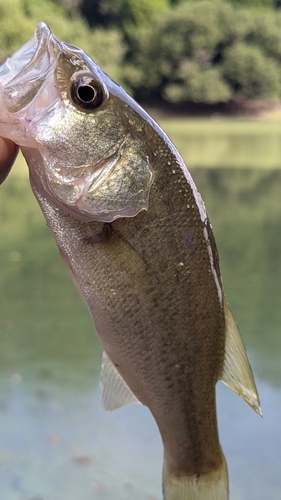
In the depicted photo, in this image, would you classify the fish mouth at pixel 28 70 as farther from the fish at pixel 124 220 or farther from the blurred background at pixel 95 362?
the blurred background at pixel 95 362

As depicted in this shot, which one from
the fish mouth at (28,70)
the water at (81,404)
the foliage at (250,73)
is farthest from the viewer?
the foliage at (250,73)

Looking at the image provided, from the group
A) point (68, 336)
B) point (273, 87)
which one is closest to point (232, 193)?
point (68, 336)

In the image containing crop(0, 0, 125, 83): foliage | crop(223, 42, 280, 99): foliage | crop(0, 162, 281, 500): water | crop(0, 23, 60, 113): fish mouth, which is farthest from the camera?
crop(223, 42, 280, 99): foliage

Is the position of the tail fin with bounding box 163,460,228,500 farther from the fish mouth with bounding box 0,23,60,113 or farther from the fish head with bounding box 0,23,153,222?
the fish mouth with bounding box 0,23,60,113

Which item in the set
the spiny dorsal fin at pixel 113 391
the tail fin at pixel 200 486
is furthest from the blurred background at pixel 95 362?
the spiny dorsal fin at pixel 113 391

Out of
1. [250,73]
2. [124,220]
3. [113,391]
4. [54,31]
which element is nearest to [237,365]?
[113,391]

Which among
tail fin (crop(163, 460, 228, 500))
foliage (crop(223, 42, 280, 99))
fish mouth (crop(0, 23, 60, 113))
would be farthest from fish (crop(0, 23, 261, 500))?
foliage (crop(223, 42, 280, 99))

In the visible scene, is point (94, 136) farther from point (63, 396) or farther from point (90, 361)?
point (90, 361)
